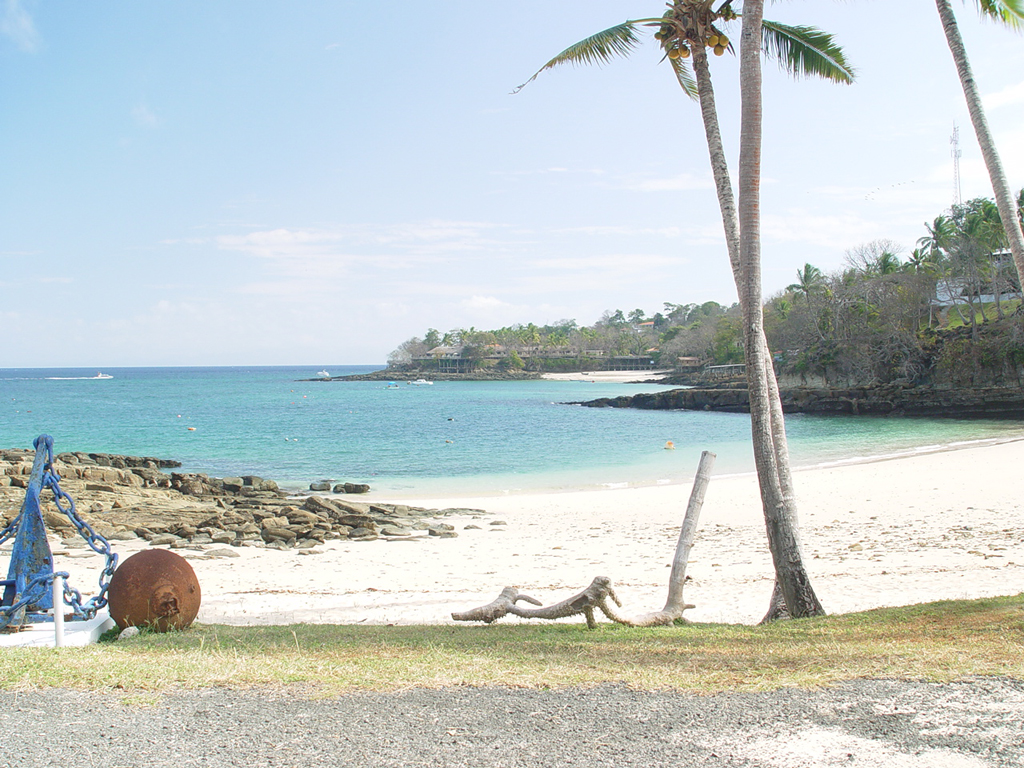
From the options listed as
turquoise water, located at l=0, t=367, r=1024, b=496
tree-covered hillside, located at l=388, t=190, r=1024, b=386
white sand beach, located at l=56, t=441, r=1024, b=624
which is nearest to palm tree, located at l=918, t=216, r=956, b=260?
tree-covered hillside, located at l=388, t=190, r=1024, b=386

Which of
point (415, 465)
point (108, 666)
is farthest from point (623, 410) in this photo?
point (108, 666)

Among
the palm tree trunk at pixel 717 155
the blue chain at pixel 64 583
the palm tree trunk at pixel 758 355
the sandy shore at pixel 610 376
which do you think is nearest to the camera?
the blue chain at pixel 64 583

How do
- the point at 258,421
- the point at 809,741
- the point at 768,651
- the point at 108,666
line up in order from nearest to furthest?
the point at 809,741 < the point at 108,666 < the point at 768,651 < the point at 258,421

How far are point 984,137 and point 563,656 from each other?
745 cm

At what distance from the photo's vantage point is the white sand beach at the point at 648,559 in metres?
9.20

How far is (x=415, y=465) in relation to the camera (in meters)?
30.8

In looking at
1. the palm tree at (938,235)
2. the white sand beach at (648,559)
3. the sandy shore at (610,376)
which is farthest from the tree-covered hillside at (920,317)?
the sandy shore at (610,376)

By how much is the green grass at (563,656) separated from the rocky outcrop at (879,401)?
3735cm

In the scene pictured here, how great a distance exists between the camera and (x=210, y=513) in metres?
17.6

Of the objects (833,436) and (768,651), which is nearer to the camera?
(768,651)

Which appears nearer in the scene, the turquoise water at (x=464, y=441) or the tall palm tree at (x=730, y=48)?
the tall palm tree at (x=730, y=48)

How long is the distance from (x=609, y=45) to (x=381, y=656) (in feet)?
24.1

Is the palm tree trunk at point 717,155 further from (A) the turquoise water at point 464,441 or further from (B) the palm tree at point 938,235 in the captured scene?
(B) the palm tree at point 938,235

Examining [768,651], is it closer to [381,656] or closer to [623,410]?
[381,656]
